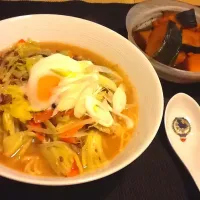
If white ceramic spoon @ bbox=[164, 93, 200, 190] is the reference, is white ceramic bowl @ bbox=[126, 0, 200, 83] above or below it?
above

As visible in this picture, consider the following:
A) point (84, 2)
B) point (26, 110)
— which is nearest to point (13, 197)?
point (26, 110)

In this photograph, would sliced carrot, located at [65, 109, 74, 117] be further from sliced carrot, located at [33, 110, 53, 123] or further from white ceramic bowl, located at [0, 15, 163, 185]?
white ceramic bowl, located at [0, 15, 163, 185]

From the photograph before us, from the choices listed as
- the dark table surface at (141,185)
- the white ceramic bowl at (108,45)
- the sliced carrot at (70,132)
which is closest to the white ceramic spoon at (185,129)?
the dark table surface at (141,185)

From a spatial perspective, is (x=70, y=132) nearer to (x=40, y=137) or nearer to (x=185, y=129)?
(x=40, y=137)

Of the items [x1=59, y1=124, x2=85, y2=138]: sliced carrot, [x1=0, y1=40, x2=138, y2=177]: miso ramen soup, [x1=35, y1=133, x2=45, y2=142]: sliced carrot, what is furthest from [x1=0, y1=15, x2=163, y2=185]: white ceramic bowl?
[x1=35, y1=133, x2=45, y2=142]: sliced carrot

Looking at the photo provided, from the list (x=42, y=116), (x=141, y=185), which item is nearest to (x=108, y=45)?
(x=42, y=116)

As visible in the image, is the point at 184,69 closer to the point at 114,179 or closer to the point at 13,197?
the point at 114,179
